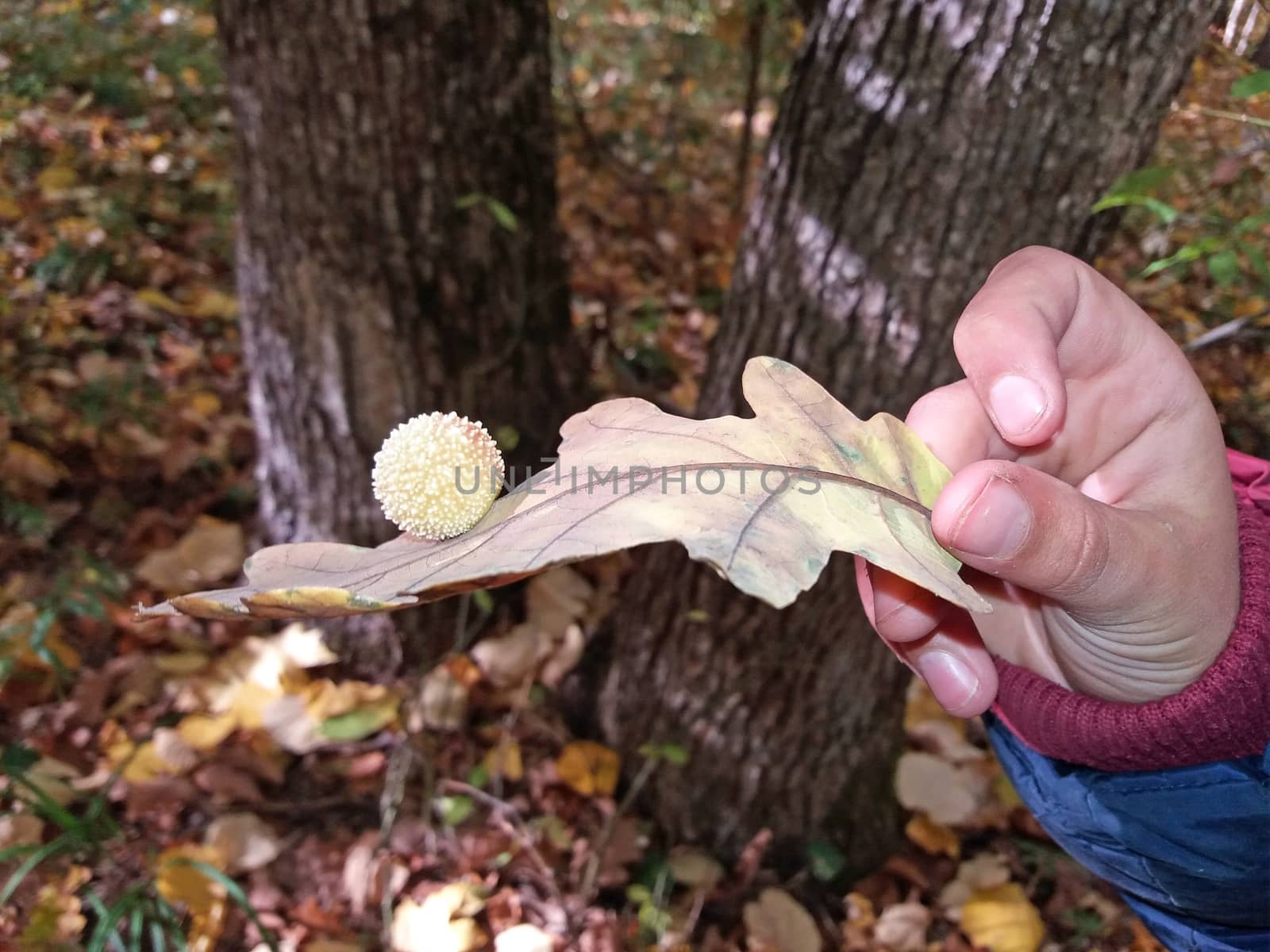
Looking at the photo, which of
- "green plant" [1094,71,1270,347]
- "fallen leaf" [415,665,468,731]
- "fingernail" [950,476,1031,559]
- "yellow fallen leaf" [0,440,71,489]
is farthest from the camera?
"yellow fallen leaf" [0,440,71,489]

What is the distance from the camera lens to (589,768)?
1841 mm

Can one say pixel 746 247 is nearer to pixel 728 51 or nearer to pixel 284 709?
pixel 284 709

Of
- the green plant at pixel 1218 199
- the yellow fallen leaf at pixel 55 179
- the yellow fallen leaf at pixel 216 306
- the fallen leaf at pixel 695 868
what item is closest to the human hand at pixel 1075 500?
the green plant at pixel 1218 199

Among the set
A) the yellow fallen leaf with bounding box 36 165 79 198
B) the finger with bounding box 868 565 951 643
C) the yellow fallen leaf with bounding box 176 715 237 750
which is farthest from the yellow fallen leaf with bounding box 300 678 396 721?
the yellow fallen leaf with bounding box 36 165 79 198

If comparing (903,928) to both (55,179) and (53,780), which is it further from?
(55,179)

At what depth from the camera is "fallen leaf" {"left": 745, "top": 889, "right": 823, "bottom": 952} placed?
163cm

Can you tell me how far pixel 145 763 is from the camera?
166cm

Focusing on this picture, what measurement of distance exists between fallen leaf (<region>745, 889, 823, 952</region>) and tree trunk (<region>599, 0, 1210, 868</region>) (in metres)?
0.18

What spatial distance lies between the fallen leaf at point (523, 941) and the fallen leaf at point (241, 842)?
480 millimetres

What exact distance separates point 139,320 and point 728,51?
8.47 ft

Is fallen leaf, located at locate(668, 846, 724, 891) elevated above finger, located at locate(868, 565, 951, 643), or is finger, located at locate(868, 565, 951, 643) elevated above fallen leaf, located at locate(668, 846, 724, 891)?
finger, located at locate(868, 565, 951, 643)

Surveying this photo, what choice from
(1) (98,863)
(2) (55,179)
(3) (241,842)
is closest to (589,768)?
(3) (241,842)

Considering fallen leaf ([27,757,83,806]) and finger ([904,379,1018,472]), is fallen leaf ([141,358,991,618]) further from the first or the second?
fallen leaf ([27,757,83,806])

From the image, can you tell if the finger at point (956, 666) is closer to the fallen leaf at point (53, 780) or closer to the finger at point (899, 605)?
the finger at point (899, 605)
